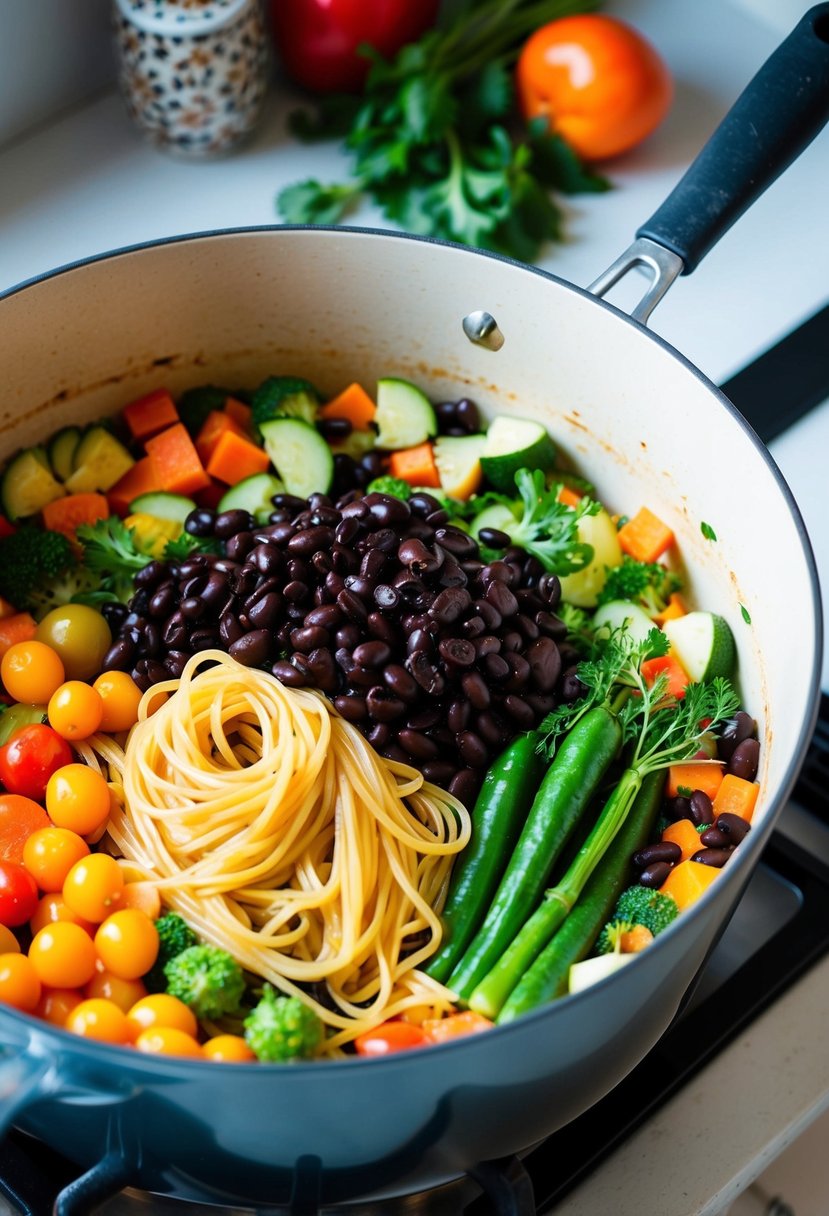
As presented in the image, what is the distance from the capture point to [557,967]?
1628mm

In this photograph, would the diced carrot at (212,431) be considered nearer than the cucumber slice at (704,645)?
No

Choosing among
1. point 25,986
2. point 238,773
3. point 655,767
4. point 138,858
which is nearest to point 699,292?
point 655,767

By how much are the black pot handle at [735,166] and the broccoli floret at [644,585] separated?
1.42ft

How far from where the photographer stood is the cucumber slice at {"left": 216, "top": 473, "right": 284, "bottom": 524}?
219 centimetres

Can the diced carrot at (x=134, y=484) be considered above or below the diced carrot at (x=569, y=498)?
below

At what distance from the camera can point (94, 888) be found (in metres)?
1.60

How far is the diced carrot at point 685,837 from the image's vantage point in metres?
1.81

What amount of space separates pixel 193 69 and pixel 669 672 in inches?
63.2

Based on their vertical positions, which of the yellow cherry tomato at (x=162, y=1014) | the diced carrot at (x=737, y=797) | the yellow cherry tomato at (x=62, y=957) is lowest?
the yellow cherry tomato at (x=62, y=957)

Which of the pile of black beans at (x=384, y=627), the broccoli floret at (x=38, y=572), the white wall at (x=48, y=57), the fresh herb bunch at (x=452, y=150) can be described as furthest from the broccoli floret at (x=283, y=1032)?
the white wall at (x=48, y=57)

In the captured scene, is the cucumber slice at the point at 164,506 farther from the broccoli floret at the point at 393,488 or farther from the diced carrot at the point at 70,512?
the broccoli floret at the point at 393,488

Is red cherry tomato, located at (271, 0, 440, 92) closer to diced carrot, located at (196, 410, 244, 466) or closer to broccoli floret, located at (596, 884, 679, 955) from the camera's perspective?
diced carrot, located at (196, 410, 244, 466)

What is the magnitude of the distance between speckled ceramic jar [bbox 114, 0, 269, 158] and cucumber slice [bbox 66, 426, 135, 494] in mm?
848

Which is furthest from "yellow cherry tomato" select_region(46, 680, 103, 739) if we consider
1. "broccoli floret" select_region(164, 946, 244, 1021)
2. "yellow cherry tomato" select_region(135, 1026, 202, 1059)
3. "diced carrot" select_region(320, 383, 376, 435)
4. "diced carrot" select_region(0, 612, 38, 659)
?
"diced carrot" select_region(320, 383, 376, 435)
